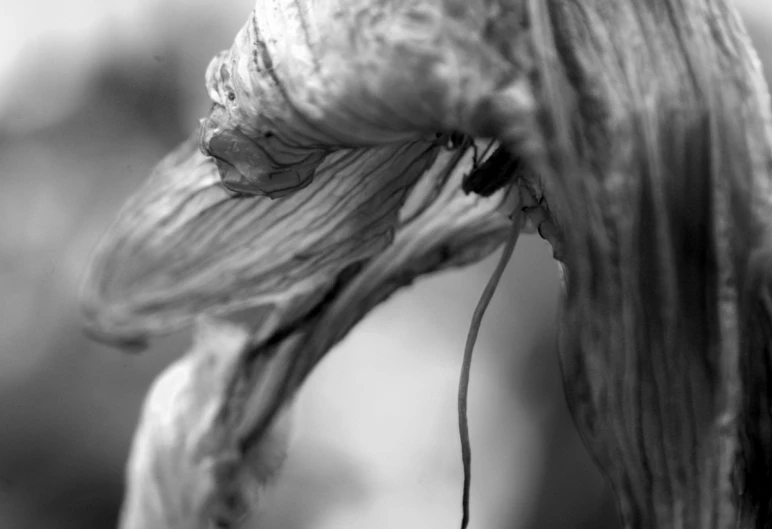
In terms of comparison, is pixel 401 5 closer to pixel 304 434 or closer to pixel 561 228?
pixel 561 228

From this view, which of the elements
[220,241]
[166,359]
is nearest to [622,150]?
[220,241]

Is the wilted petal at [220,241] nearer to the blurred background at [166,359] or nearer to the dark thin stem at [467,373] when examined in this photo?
the dark thin stem at [467,373]

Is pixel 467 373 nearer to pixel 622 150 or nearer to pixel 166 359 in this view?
pixel 622 150

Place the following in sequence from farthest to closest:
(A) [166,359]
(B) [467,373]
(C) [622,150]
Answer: (A) [166,359] < (B) [467,373] < (C) [622,150]

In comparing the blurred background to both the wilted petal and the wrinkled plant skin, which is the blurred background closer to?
the wilted petal

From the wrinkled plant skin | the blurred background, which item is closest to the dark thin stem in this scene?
the wrinkled plant skin

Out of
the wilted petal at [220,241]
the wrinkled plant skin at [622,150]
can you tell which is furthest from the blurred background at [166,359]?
the wrinkled plant skin at [622,150]
